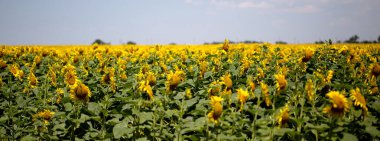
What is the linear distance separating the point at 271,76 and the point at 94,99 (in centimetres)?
340

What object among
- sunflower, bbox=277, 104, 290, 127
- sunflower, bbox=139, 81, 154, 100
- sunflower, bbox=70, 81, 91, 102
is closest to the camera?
sunflower, bbox=277, 104, 290, 127

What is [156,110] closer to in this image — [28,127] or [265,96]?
[265,96]

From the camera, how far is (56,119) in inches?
190

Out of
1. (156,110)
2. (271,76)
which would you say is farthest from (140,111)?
(271,76)

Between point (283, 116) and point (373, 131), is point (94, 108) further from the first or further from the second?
point (373, 131)

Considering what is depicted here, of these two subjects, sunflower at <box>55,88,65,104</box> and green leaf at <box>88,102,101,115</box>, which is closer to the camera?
green leaf at <box>88,102,101,115</box>

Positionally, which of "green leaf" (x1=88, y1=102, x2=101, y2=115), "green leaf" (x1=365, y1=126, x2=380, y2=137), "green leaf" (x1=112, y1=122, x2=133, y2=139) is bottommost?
"green leaf" (x1=112, y1=122, x2=133, y2=139)

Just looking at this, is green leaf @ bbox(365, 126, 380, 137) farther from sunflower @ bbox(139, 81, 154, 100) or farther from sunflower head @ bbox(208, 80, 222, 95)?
sunflower @ bbox(139, 81, 154, 100)

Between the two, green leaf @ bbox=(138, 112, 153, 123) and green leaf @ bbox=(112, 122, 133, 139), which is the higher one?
green leaf @ bbox=(138, 112, 153, 123)

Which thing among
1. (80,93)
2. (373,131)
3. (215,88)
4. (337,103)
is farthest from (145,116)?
(373,131)

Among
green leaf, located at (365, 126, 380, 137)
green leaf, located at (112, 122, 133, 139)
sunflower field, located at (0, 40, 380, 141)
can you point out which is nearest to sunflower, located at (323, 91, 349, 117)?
sunflower field, located at (0, 40, 380, 141)

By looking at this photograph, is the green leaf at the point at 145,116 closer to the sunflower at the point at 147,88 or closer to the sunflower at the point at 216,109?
the sunflower at the point at 147,88

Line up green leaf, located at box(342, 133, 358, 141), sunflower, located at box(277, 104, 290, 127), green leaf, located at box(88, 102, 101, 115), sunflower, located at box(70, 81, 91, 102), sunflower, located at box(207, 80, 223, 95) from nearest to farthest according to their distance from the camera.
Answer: green leaf, located at box(342, 133, 358, 141) → sunflower, located at box(277, 104, 290, 127) → sunflower, located at box(70, 81, 91, 102) → sunflower, located at box(207, 80, 223, 95) → green leaf, located at box(88, 102, 101, 115)

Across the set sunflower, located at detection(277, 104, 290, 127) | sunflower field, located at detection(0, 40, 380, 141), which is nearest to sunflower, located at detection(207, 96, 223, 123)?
sunflower field, located at detection(0, 40, 380, 141)
